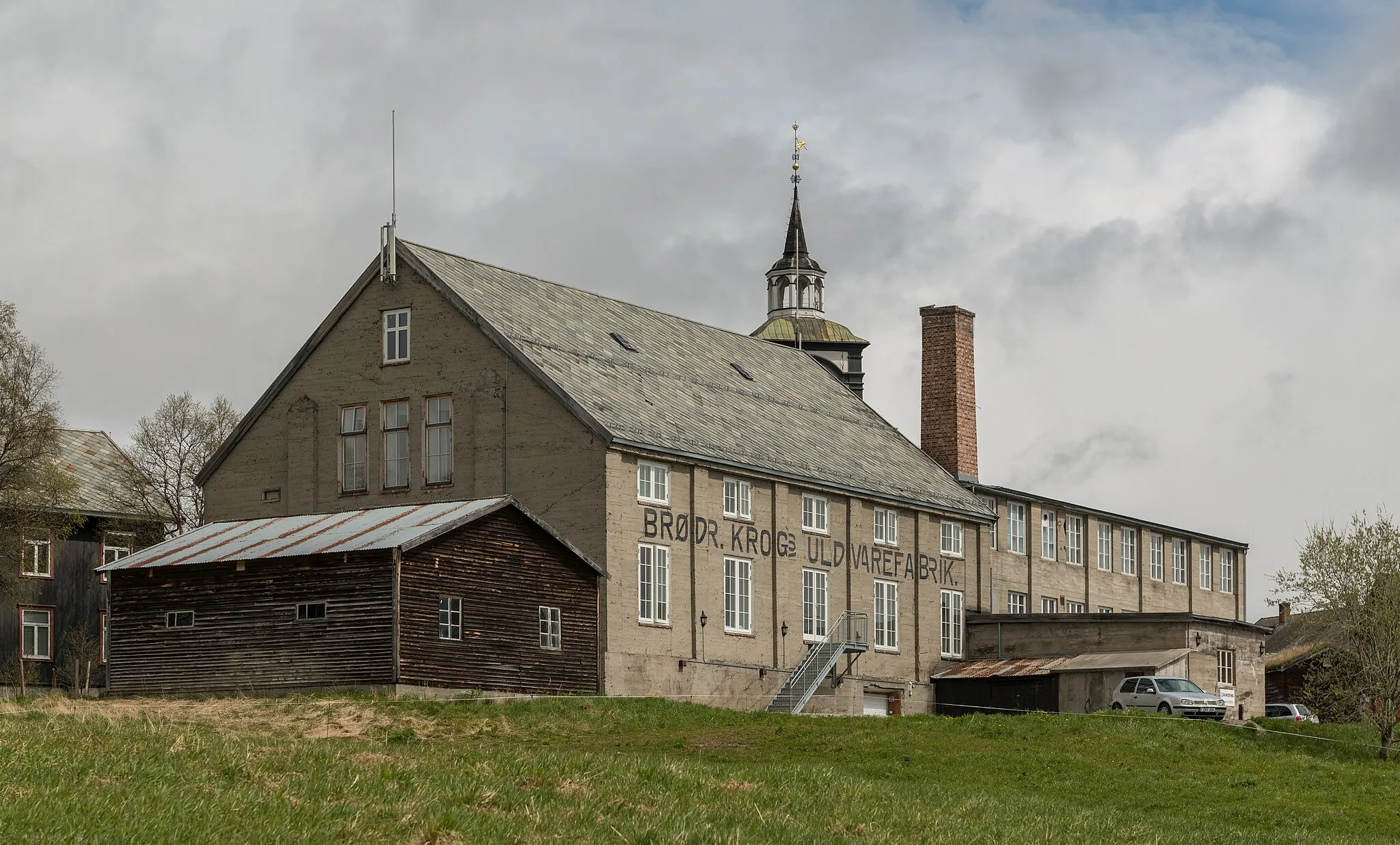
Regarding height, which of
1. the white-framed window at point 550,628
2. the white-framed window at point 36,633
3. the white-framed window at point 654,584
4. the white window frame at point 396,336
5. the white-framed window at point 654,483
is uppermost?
the white window frame at point 396,336

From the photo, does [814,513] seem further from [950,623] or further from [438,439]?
[438,439]

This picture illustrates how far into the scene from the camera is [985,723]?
40188 millimetres

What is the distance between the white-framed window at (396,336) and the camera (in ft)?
161

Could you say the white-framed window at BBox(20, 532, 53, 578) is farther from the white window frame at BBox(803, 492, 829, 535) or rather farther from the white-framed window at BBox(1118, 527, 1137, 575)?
the white-framed window at BBox(1118, 527, 1137, 575)

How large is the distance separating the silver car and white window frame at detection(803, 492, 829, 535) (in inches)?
355

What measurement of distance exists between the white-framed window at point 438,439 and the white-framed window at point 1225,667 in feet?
76.0

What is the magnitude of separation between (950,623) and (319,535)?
22083 mm

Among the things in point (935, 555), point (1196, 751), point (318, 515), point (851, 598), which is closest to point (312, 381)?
point (318, 515)

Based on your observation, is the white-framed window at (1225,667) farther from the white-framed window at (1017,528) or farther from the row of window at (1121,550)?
the white-framed window at (1017,528)

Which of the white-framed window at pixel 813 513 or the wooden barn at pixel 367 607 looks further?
the white-framed window at pixel 813 513

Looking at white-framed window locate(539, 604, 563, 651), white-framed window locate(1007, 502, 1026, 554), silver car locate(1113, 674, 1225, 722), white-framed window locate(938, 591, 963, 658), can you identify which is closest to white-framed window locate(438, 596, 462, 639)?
white-framed window locate(539, 604, 563, 651)

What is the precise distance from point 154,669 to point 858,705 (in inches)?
750

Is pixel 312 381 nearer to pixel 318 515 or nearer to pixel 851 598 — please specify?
pixel 318 515

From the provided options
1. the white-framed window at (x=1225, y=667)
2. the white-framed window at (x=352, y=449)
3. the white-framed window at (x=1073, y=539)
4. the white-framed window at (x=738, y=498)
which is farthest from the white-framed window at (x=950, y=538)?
the white-framed window at (x=352, y=449)
